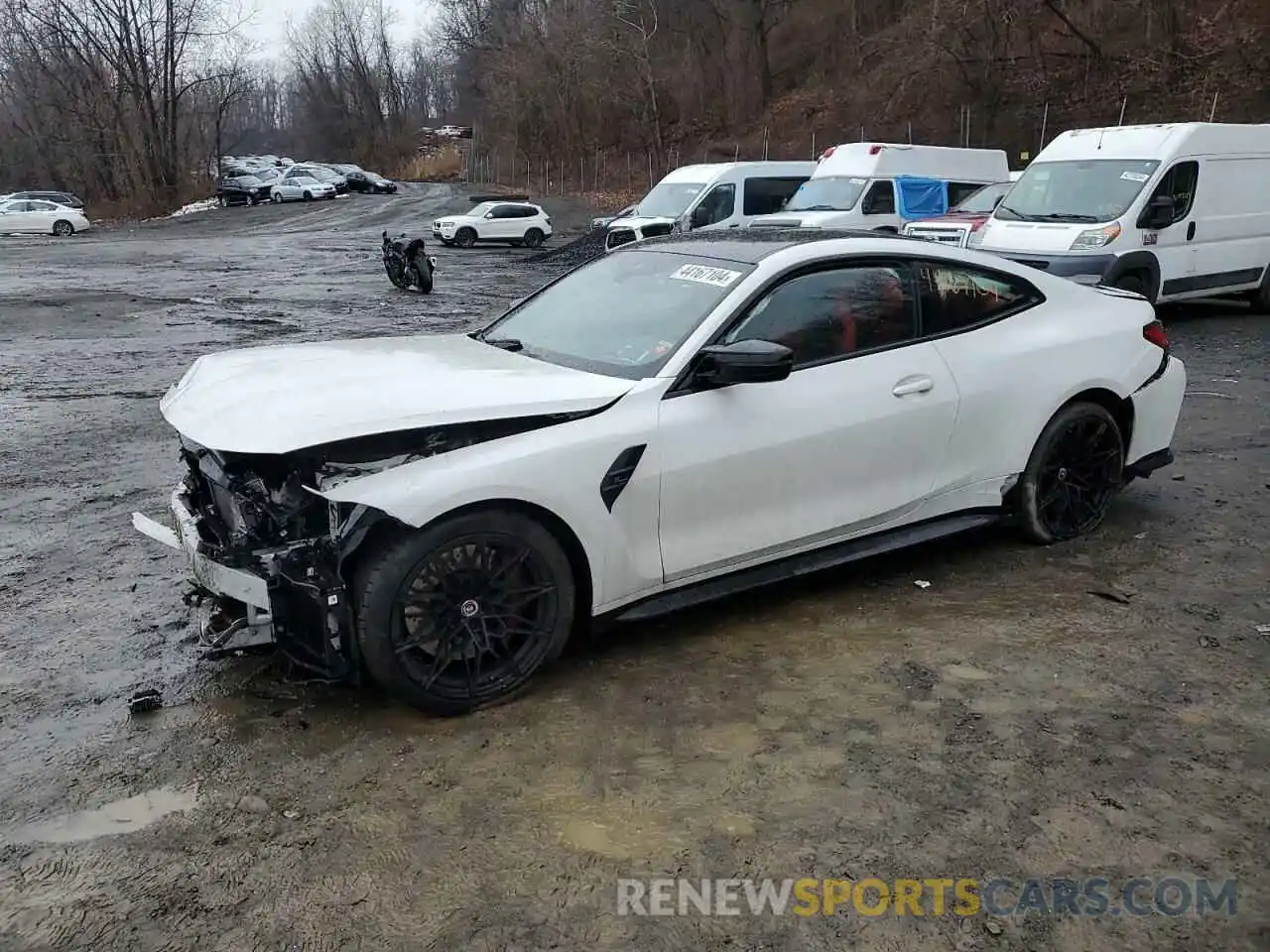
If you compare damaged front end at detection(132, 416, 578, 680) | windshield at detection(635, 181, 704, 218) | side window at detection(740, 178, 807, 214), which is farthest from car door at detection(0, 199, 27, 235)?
damaged front end at detection(132, 416, 578, 680)

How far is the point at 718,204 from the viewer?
64.6 ft

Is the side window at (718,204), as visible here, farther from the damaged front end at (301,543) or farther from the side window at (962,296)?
the damaged front end at (301,543)

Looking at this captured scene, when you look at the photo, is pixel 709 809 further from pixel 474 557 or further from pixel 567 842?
pixel 474 557

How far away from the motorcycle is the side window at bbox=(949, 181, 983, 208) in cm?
923

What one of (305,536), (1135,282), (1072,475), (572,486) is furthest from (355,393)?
(1135,282)

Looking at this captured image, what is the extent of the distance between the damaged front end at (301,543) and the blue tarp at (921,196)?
14.8 metres

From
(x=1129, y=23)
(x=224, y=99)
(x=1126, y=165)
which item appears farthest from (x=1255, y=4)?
(x=224, y=99)

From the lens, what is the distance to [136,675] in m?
3.95

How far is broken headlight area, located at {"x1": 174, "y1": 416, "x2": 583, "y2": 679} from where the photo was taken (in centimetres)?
336

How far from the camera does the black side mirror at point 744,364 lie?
3762 mm

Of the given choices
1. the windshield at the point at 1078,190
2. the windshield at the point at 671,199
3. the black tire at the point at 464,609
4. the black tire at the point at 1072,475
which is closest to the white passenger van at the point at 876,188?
the windshield at the point at 671,199

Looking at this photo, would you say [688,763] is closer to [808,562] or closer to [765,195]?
[808,562]

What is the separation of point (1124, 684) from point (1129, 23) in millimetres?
32595

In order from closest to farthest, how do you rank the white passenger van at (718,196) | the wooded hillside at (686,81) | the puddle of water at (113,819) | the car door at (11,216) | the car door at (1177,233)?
the puddle of water at (113,819) → the car door at (1177,233) → the white passenger van at (718,196) → the wooded hillside at (686,81) → the car door at (11,216)
